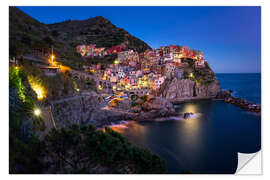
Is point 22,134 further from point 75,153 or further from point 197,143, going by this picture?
point 197,143

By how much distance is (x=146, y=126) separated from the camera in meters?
11.9

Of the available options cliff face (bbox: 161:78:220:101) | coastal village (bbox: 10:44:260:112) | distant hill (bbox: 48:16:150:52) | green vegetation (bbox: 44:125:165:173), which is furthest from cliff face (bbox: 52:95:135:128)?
distant hill (bbox: 48:16:150:52)

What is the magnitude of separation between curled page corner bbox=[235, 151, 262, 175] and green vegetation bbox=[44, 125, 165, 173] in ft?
6.37

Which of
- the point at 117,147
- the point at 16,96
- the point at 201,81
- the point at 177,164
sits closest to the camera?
the point at 117,147

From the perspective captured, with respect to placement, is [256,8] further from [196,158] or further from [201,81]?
[201,81]

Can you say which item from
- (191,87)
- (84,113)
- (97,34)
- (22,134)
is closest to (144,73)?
(191,87)

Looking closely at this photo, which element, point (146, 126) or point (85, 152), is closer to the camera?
point (85, 152)

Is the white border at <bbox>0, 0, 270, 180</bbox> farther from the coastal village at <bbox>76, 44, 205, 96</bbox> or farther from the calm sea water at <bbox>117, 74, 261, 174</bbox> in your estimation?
the coastal village at <bbox>76, 44, 205, 96</bbox>

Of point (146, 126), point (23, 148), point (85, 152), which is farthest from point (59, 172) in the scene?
point (146, 126)

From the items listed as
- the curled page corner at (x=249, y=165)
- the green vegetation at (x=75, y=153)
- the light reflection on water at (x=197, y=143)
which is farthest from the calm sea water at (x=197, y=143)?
the green vegetation at (x=75, y=153)

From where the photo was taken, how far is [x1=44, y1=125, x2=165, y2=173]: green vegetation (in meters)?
3.41

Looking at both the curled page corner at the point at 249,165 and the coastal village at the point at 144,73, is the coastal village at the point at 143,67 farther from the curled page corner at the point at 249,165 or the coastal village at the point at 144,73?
the curled page corner at the point at 249,165

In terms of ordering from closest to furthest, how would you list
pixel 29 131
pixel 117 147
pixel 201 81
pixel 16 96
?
pixel 117 147, pixel 29 131, pixel 16 96, pixel 201 81
